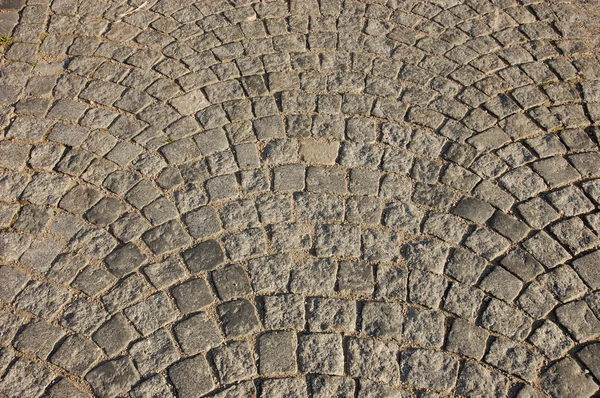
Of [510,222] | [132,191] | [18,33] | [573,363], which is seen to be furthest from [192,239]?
[18,33]

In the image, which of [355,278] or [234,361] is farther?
[355,278]

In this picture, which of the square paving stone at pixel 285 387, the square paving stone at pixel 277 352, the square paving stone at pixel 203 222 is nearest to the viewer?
the square paving stone at pixel 285 387

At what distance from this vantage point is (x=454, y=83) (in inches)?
201

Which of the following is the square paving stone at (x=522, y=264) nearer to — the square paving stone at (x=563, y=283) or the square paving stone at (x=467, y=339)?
the square paving stone at (x=563, y=283)

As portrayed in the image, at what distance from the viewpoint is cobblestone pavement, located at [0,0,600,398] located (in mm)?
3592

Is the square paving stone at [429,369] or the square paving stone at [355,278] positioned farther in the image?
the square paving stone at [355,278]

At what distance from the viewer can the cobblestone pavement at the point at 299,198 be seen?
359 cm

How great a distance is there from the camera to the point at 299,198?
4309 millimetres

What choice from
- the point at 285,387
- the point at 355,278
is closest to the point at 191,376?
the point at 285,387

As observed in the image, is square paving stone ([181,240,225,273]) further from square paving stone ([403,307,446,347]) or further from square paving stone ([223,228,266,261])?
square paving stone ([403,307,446,347])

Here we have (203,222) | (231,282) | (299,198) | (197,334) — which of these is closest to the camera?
(197,334)

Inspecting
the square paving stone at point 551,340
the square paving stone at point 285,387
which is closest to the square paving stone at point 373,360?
the square paving stone at point 285,387

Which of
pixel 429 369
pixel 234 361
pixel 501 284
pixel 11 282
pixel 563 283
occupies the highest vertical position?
pixel 563 283

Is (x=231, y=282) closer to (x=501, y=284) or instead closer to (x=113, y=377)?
(x=113, y=377)
